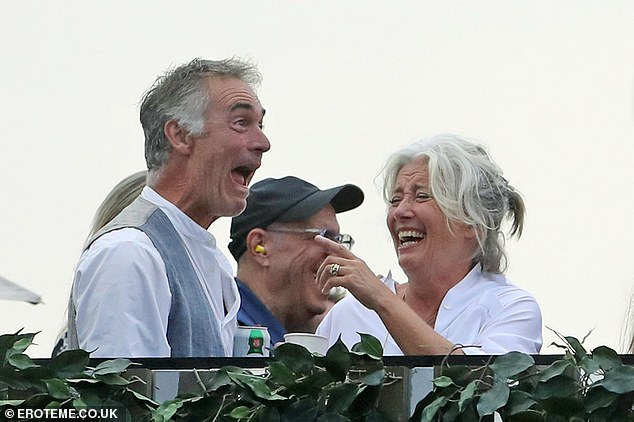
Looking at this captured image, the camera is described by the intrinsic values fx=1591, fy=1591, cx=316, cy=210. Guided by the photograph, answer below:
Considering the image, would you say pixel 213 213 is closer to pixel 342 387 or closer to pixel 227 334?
pixel 227 334

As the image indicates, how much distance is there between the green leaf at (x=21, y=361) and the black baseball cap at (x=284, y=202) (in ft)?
5.58

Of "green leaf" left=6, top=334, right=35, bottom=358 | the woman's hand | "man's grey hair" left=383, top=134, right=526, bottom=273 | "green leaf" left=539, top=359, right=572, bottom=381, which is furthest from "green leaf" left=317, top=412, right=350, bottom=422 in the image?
"man's grey hair" left=383, top=134, right=526, bottom=273

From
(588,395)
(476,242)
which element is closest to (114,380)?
(588,395)

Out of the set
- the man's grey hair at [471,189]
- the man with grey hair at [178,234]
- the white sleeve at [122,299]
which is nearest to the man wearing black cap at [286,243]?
the man's grey hair at [471,189]

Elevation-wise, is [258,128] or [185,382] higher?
[258,128]

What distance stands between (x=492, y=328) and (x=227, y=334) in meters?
0.61

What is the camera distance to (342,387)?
279 centimetres

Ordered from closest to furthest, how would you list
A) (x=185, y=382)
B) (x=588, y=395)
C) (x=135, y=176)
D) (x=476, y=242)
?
1. (x=588, y=395)
2. (x=185, y=382)
3. (x=476, y=242)
4. (x=135, y=176)

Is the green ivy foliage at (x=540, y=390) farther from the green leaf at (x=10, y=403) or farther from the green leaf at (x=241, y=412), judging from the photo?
the green leaf at (x=10, y=403)

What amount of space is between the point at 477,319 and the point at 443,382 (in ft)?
3.29

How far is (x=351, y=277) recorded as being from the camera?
12.2 ft

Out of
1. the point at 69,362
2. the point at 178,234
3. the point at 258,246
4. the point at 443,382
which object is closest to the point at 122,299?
the point at 178,234

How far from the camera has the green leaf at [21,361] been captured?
2.88m

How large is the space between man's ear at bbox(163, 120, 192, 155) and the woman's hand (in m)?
0.42
